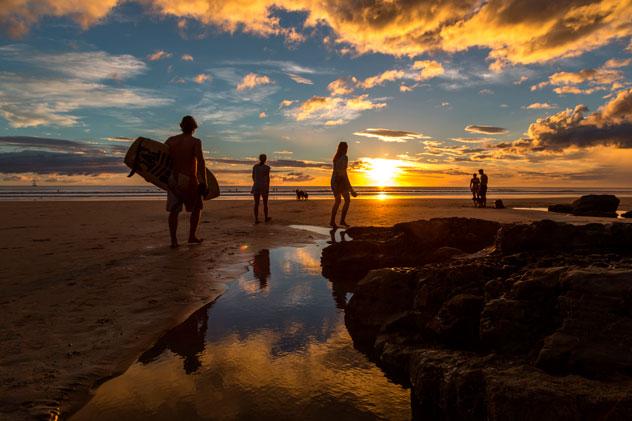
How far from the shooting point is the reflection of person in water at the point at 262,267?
16.4 ft

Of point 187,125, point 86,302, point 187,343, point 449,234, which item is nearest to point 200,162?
point 187,125

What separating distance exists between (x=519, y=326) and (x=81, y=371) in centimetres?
270

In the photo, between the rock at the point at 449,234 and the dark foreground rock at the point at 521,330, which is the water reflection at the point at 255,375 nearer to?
the dark foreground rock at the point at 521,330

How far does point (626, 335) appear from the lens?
1.88m

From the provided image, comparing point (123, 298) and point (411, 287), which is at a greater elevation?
point (411, 287)

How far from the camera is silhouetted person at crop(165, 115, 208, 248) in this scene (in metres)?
7.24

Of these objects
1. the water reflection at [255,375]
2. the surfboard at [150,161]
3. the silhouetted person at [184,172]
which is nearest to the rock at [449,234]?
the water reflection at [255,375]

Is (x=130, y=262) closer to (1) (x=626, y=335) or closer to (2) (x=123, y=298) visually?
(2) (x=123, y=298)

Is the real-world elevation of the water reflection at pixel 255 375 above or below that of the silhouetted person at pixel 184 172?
below

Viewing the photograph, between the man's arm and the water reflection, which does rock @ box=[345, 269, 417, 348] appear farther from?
the man's arm

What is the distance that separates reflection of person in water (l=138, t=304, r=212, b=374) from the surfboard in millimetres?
4900

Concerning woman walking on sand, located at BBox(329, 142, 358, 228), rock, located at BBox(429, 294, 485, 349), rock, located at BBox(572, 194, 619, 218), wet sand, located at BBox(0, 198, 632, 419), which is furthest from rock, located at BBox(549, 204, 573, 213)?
rock, located at BBox(429, 294, 485, 349)

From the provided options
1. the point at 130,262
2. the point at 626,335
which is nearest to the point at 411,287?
the point at 626,335

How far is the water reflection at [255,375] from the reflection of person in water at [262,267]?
101 cm
